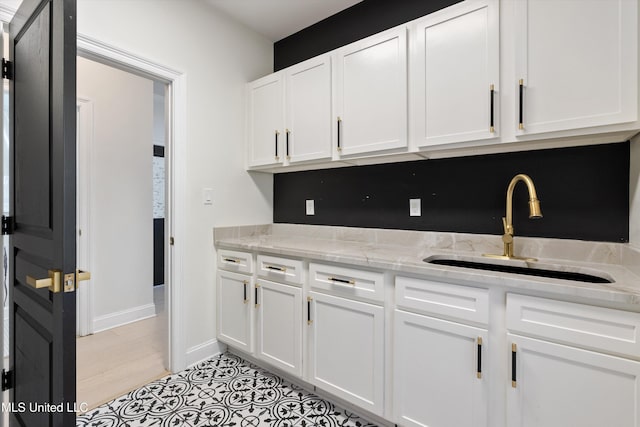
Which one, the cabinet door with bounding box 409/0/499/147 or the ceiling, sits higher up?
the ceiling

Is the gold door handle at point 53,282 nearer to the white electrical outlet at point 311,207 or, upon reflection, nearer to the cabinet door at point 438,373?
the cabinet door at point 438,373

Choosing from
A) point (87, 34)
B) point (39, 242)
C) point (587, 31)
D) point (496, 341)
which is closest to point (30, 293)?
point (39, 242)

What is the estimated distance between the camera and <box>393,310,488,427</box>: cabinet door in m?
1.29

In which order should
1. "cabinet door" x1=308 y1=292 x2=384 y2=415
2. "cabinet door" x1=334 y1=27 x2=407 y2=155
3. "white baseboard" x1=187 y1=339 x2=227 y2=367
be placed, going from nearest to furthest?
"cabinet door" x1=308 y1=292 x2=384 y2=415 < "cabinet door" x1=334 y1=27 x2=407 y2=155 < "white baseboard" x1=187 y1=339 x2=227 y2=367

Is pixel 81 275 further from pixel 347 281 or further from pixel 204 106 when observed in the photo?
pixel 204 106

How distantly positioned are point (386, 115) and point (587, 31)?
3.04 feet

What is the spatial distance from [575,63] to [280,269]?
1.80 m

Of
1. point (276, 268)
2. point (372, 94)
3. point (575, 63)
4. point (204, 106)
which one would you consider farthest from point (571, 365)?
point (204, 106)

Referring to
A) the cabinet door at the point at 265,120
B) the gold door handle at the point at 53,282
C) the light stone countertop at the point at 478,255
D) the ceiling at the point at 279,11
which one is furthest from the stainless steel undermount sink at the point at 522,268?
the ceiling at the point at 279,11

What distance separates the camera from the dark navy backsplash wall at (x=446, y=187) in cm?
153

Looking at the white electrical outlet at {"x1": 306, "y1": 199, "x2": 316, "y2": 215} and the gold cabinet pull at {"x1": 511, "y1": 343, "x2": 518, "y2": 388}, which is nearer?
the gold cabinet pull at {"x1": 511, "y1": 343, "x2": 518, "y2": 388}

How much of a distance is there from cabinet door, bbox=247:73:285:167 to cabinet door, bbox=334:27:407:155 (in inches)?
21.3

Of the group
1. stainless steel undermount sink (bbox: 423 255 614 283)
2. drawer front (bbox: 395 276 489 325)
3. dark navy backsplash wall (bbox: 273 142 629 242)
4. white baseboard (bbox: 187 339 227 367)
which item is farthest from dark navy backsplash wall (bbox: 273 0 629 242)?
white baseboard (bbox: 187 339 227 367)

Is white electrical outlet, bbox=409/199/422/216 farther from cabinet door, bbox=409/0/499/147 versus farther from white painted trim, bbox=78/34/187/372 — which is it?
white painted trim, bbox=78/34/187/372
